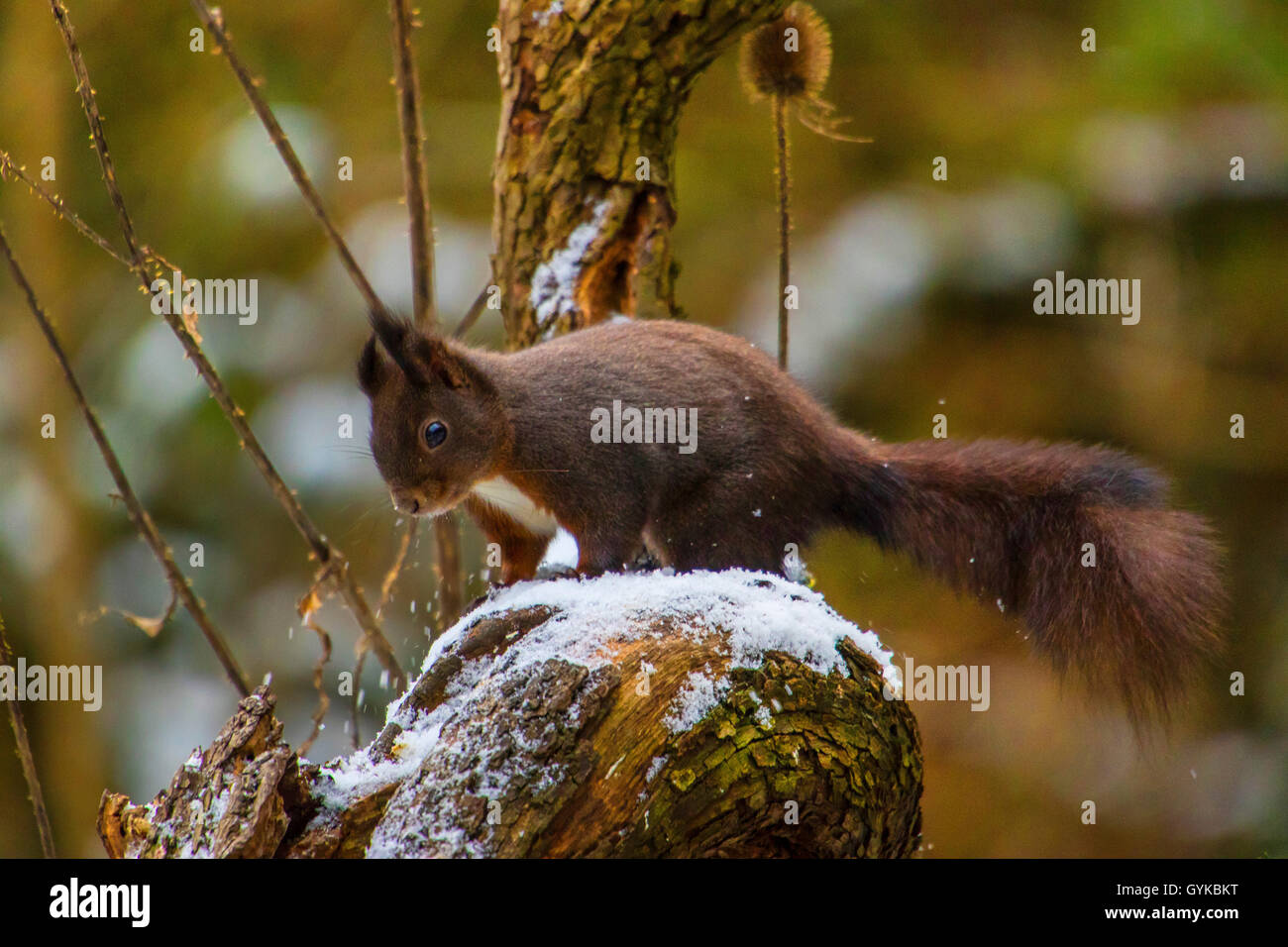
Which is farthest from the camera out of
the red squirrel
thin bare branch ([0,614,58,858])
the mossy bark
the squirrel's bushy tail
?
the red squirrel

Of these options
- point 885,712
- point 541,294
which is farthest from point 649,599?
point 541,294

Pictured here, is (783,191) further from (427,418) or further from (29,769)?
→ (29,769)

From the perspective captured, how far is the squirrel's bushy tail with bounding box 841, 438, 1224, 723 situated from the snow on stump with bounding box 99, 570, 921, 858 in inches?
20.7

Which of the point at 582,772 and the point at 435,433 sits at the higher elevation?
the point at 435,433

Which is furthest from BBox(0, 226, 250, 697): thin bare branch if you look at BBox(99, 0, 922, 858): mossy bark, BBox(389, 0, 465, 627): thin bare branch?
BBox(389, 0, 465, 627): thin bare branch

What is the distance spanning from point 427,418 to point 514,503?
1.19 feet

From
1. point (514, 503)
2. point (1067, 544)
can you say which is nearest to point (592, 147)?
point (514, 503)

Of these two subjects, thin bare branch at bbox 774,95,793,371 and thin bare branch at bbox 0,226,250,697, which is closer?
thin bare branch at bbox 0,226,250,697

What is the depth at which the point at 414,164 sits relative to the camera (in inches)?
122

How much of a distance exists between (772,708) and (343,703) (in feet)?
13.1

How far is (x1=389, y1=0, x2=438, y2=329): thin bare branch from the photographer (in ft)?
9.80

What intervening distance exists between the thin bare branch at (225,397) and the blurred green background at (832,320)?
259 cm

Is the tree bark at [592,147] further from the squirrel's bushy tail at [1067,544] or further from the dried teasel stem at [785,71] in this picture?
the squirrel's bushy tail at [1067,544]

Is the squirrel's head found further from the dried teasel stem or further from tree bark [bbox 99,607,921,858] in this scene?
the dried teasel stem
